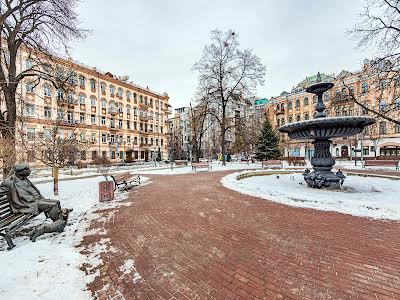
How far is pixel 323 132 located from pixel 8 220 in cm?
1099

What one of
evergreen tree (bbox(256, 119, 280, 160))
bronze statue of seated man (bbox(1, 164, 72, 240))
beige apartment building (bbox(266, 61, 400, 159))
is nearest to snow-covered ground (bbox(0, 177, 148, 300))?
bronze statue of seated man (bbox(1, 164, 72, 240))

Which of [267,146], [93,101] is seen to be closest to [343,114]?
[267,146]

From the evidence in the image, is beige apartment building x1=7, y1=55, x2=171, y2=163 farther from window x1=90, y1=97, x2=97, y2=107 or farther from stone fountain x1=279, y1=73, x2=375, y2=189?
stone fountain x1=279, y1=73, x2=375, y2=189

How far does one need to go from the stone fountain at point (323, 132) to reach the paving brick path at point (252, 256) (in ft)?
14.7

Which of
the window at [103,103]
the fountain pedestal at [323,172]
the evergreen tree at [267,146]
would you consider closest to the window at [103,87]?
the window at [103,103]

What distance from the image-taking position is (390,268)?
10.5 ft

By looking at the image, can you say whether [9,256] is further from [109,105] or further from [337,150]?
[337,150]

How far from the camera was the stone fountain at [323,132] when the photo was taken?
8883 millimetres

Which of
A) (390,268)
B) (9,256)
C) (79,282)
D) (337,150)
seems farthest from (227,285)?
(337,150)

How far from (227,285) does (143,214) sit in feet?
13.0

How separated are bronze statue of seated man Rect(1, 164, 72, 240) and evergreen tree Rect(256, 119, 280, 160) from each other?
96.2 ft

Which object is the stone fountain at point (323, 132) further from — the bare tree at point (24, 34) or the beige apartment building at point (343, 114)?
the beige apartment building at point (343, 114)

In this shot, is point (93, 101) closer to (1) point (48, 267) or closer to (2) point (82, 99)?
(2) point (82, 99)

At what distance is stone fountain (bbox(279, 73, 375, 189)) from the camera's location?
8.88 m
